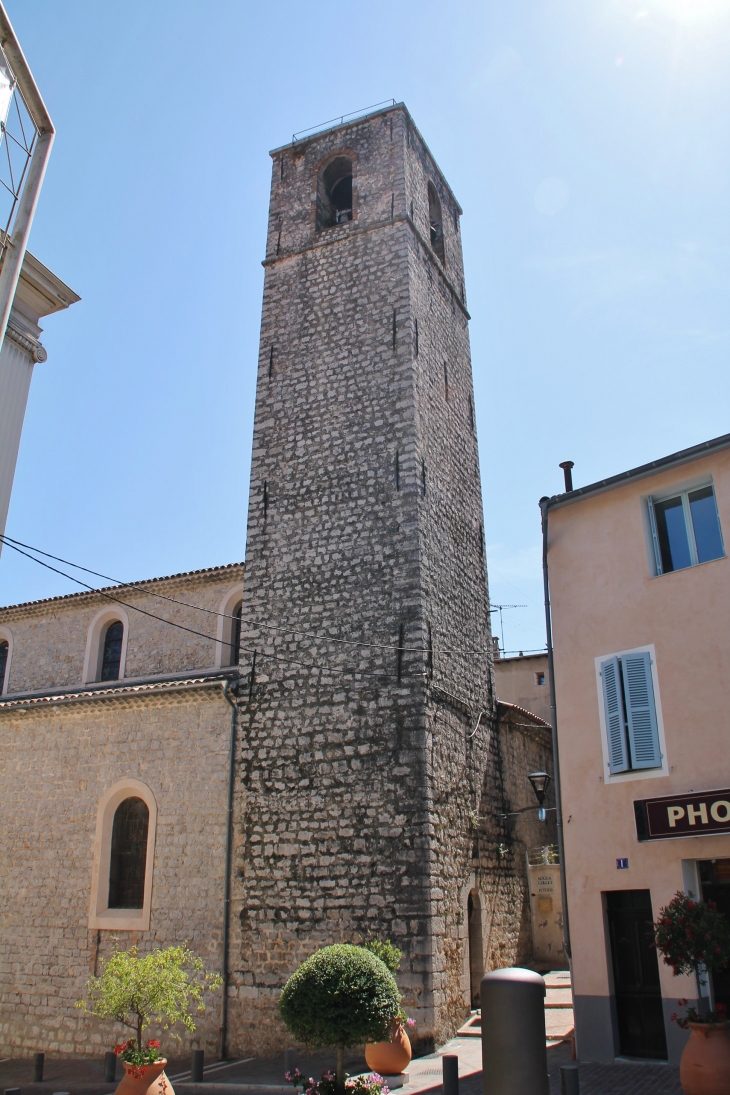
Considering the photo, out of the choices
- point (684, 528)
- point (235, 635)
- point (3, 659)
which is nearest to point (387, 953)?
point (684, 528)

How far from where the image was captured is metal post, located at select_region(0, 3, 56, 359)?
728 cm

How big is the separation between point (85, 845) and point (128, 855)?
2.86ft

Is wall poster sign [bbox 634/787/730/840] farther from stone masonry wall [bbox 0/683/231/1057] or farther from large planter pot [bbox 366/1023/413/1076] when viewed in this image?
stone masonry wall [bbox 0/683/231/1057]

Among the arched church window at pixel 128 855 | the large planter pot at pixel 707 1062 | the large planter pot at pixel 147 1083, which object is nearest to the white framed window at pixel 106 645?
the arched church window at pixel 128 855

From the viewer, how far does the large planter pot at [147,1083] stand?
890 cm

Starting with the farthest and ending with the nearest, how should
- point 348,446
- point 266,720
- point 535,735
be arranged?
1. point 535,735
2. point 348,446
3. point 266,720

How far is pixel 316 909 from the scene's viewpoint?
12414 mm

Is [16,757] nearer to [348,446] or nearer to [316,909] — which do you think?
[316,909]

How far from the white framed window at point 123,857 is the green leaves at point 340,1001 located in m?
6.10

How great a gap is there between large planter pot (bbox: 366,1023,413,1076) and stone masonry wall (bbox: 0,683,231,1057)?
Answer: 11.4 feet

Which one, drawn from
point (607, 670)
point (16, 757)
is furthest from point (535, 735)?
point (16, 757)

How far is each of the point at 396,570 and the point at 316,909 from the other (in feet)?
18.4

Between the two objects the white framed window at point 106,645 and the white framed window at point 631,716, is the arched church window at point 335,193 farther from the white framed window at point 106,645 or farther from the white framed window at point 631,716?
the white framed window at point 631,716

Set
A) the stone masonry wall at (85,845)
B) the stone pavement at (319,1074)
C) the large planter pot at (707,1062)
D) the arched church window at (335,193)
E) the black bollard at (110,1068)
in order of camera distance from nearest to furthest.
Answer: the large planter pot at (707,1062) < the stone pavement at (319,1074) < the black bollard at (110,1068) < the stone masonry wall at (85,845) < the arched church window at (335,193)
